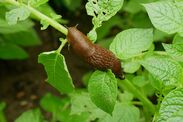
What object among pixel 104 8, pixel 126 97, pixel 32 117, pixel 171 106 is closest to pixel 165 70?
pixel 171 106

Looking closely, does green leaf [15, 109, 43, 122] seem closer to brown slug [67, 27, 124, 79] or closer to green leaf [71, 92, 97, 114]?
green leaf [71, 92, 97, 114]

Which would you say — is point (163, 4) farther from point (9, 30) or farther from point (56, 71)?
point (9, 30)

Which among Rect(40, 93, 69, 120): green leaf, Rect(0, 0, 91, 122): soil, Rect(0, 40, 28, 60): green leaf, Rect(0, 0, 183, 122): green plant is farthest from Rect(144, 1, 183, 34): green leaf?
Rect(0, 0, 91, 122): soil

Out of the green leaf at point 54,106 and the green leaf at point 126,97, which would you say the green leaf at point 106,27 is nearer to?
the green leaf at point 54,106

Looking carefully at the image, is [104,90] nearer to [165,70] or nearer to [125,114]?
[165,70]

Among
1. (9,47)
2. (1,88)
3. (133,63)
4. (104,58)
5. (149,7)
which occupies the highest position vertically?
(149,7)

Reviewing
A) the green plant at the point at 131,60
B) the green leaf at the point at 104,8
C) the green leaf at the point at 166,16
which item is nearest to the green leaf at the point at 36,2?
the green plant at the point at 131,60

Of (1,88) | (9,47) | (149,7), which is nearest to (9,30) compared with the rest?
(9,47)
